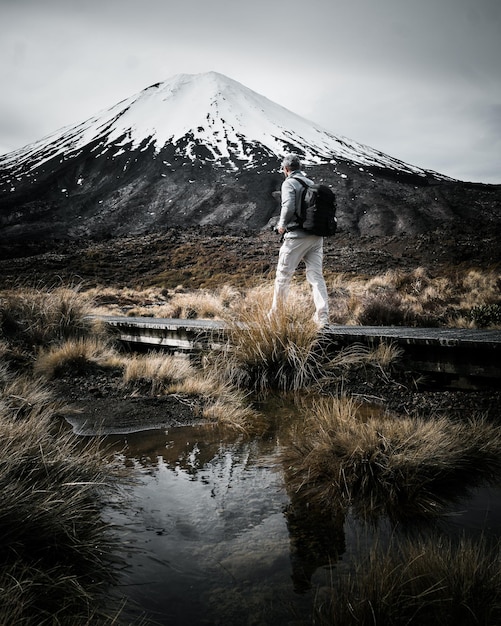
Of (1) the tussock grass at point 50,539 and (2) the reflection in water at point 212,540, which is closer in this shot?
(1) the tussock grass at point 50,539

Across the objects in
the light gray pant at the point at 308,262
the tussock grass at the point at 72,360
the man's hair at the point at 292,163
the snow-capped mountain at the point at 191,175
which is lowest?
the tussock grass at the point at 72,360

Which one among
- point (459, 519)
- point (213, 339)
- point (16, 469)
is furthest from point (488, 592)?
point (213, 339)

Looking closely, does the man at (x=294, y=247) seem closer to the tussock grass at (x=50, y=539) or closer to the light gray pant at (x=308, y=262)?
the light gray pant at (x=308, y=262)

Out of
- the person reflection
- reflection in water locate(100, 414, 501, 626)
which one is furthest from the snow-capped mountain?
the person reflection

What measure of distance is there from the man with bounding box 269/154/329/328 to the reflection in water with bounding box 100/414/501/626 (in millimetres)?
3050

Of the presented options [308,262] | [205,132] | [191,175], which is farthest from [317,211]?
[205,132]

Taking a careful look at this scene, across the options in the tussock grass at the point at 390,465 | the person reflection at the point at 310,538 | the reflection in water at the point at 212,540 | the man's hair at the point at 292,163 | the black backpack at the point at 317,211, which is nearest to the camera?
the reflection in water at the point at 212,540

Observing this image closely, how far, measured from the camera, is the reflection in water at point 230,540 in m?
1.73

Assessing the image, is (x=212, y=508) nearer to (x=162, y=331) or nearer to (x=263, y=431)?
A: (x=263, y=431)

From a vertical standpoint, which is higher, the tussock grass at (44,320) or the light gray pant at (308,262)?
the light gray pant at (308,262)

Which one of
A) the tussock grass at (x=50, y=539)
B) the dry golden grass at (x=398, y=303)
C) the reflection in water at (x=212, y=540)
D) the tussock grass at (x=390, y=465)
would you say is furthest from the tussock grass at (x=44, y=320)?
the tussock grass at (x=390, y=465)

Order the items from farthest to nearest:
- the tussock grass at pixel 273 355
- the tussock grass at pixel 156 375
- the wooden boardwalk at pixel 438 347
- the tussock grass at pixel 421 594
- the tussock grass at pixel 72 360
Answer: the tussock grass at pixel 72 360 < the tussock grass at pixel 156 375 < the tussock grass at pixel 273 355 < the wooden boardwalk at pixel 438 347 < the tussock grass at pixel 421 594

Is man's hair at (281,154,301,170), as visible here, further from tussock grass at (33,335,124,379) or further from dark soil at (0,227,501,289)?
dark soil at (0,227,501,289)

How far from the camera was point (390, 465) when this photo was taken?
8.86 feet
